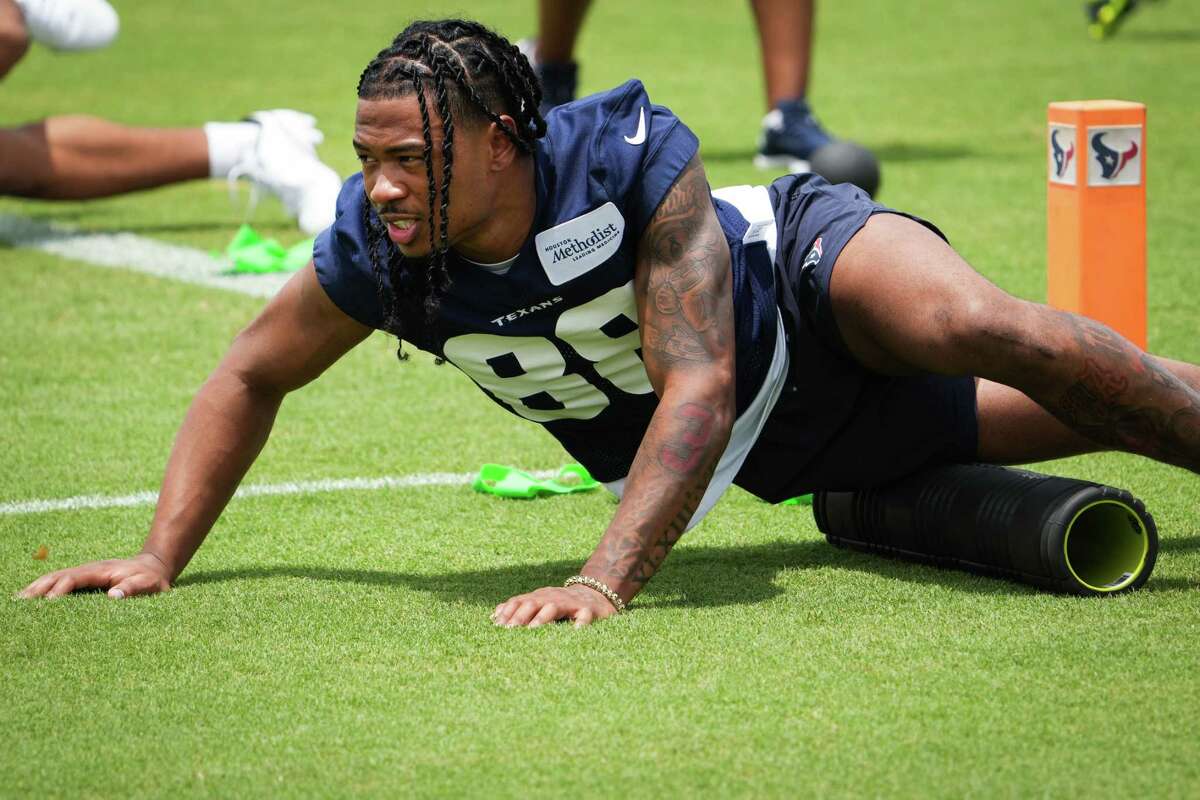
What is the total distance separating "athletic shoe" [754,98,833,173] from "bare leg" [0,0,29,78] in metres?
3.52

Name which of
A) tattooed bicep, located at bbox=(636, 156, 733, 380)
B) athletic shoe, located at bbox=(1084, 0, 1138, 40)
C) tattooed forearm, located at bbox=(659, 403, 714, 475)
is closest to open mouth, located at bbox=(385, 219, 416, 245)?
tattooed bicep, located at bbox=(636, 156, 733, 380)

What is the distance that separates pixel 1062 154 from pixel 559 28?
5003mm

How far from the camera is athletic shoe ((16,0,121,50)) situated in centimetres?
807

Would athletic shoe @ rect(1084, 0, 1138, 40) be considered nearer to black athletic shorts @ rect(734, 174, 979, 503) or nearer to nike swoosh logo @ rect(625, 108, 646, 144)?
black athletic shorts @ rect(734, 174, 979, 503)

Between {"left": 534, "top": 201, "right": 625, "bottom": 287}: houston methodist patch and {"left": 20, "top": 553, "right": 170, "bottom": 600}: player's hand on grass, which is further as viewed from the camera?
{"left": 20, "top": 553, "right": 170, "bottom": 600}: player's hand on grass

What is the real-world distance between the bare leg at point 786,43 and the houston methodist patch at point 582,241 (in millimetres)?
5573

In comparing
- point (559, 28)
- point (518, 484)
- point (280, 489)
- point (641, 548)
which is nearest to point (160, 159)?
point (559, 28)

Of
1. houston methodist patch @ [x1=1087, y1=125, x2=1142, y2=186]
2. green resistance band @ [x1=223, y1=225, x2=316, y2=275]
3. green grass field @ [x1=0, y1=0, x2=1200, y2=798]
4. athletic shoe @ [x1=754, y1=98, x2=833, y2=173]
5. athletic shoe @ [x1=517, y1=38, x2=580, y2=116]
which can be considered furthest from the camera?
athletic shoe @ [x1=517, y1=38, x2=580, y2=116]

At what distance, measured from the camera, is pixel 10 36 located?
7.64 m

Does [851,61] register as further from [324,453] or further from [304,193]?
[324,453]

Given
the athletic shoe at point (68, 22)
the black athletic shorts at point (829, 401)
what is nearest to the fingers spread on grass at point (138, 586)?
the black athletic shorts at point (829, 401)

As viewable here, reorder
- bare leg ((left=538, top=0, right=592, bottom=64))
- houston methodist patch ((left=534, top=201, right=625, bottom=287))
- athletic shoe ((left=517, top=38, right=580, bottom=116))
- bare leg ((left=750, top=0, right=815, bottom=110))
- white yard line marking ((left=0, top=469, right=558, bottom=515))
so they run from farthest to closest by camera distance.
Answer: athletic shoe ((left=517, top=38, right=580, bottom=116)) → bare leg ((left=538, top=0, right=592, bottom=64)) → bare leg ((left=750, top=0, right=815, bottom=110)) → white yard line marking ((left=0, top=469, right=558, bottom=515)) → houston methodist patch ((left=534, top=201, right=625, bottom=287))

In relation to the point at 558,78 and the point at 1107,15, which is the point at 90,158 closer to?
the point at 558,78

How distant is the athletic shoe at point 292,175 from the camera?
8.09m
